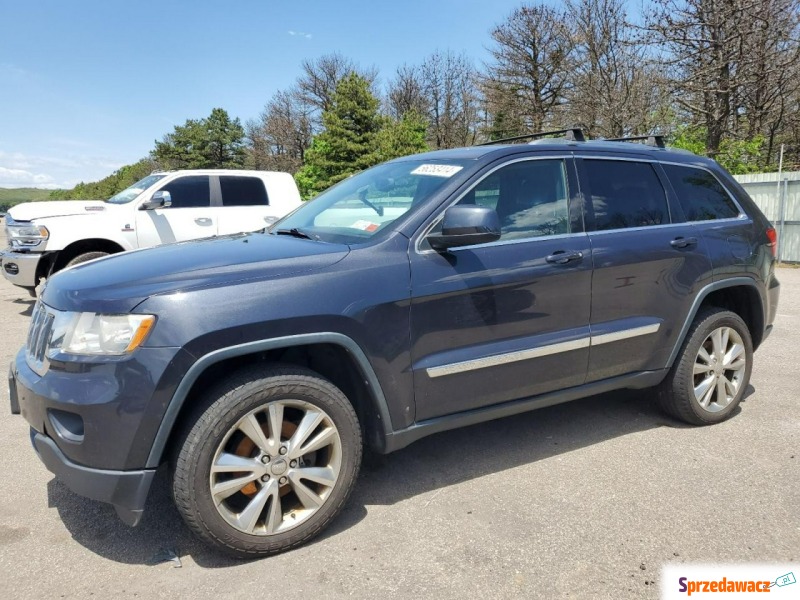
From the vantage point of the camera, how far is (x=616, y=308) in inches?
143

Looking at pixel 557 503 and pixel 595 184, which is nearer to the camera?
pixel 557 503

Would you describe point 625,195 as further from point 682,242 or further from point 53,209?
point 53,209

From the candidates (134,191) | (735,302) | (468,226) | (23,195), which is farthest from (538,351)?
(23,195)

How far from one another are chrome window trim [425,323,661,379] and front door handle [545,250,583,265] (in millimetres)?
446

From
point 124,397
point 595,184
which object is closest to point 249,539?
point 124,397

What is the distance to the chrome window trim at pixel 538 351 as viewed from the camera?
306 centimetres

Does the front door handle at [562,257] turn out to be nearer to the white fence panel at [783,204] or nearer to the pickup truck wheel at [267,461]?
the pickup truck wheel at [267,461]

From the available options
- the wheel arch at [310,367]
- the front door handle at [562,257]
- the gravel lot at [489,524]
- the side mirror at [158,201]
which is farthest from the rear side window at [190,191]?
the front door handle at [562,257]

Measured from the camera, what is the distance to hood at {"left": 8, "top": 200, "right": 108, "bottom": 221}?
28.0ft

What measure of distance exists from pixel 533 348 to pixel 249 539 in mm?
1691

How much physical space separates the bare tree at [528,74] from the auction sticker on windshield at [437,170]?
30.1m

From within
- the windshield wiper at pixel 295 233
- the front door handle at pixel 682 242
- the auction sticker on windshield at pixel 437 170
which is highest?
the auction sticker on windshield at pixel 437 170

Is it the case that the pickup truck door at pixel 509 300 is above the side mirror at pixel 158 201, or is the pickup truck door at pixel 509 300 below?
below

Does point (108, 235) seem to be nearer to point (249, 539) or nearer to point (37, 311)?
point (37, 311)
